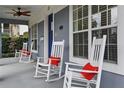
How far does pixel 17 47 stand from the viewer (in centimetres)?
1362

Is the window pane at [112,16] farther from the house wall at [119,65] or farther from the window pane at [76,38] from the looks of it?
the window pane at [76,38]

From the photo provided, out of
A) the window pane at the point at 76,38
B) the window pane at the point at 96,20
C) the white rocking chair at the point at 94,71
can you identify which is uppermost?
the window pane at the point at 96,20

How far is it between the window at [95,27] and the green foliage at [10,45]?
30.0 ft

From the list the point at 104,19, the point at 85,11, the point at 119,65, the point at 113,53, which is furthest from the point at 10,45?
the point at 119,65

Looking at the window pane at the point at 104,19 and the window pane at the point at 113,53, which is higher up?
the window pane at the point at 104,19

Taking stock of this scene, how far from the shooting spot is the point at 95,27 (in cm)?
371

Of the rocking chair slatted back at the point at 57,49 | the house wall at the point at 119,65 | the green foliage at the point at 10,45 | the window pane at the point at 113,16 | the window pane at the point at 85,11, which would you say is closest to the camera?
the house wall at the point at 119,65

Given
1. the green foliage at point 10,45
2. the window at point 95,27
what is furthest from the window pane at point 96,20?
the green foliage at point 10,45

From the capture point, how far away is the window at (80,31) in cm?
418

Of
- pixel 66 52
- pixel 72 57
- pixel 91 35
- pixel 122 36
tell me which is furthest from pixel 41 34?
pixel 122 36

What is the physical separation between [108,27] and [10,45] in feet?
36.2

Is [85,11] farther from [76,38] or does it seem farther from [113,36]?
[113,36]
